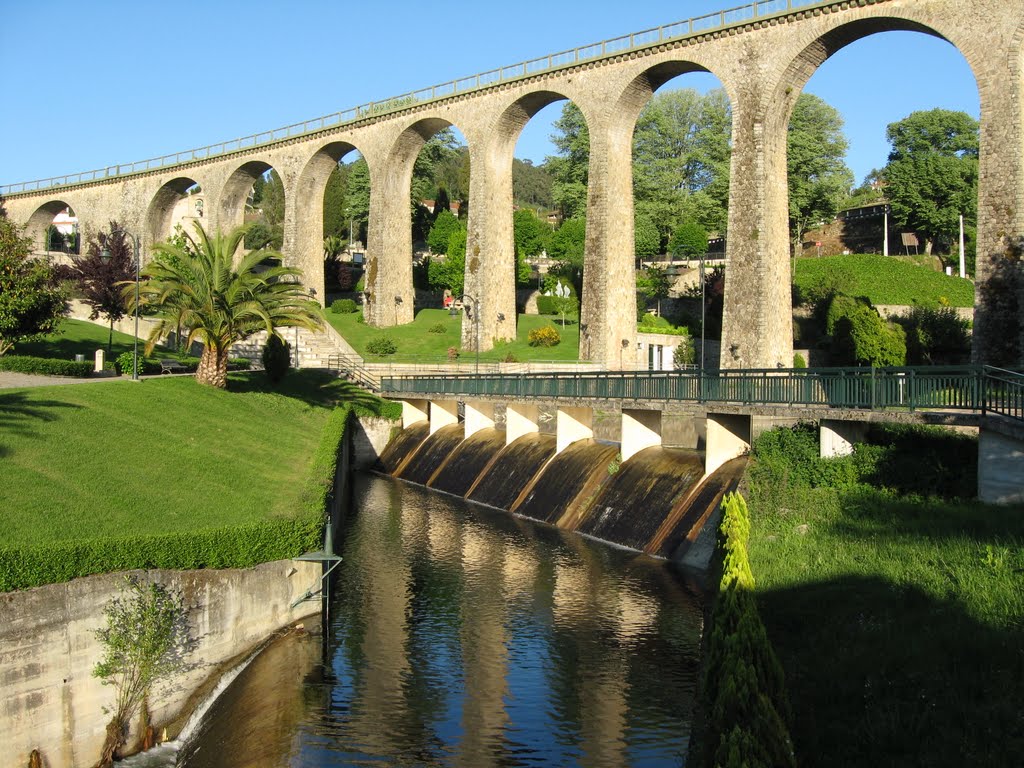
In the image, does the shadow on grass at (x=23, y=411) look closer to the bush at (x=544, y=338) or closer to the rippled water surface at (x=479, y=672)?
the rippled water surface at (x=479, y=672)

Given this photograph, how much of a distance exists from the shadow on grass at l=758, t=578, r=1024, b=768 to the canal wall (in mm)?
9539

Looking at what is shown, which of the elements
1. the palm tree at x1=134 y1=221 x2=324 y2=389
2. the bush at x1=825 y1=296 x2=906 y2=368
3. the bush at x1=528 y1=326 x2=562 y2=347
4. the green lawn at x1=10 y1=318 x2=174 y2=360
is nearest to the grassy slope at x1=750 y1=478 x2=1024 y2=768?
the palm tree at x1=134 y1=221 x2=324 y2=389

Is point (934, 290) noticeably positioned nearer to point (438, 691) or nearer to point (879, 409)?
point (879, 409)

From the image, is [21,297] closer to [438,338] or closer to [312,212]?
[438,338]

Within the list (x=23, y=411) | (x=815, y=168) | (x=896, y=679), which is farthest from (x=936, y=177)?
(x=896, y=679)

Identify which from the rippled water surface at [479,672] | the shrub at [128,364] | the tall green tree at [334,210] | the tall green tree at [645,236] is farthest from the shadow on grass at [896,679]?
the tall green tree at [334,210]

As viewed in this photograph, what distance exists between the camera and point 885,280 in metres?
58.8

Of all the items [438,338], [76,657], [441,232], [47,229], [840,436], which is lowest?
[76,657]

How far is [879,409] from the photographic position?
813 inches

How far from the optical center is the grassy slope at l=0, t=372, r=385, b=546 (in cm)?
1942

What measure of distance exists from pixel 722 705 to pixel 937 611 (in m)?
4.59

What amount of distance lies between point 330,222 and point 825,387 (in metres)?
92.9

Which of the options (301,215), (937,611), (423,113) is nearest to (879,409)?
(937,611)

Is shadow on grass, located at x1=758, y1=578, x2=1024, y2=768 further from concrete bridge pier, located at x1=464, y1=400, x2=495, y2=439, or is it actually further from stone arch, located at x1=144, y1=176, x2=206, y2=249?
stone arch, located at x1=144, y1=176, x2=206, y2=249
